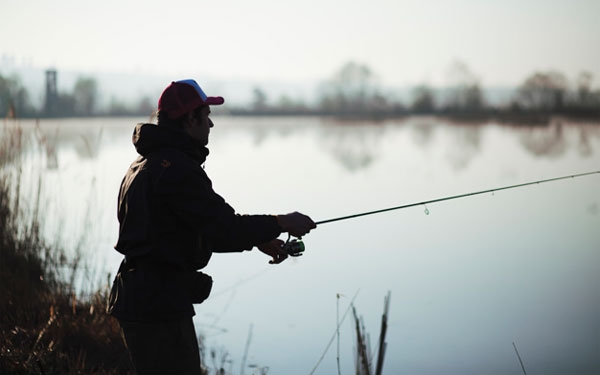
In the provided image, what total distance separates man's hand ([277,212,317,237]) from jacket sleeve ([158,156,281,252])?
0.13 meters

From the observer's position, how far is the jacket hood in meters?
2.44

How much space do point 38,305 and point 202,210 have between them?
8.89 ft

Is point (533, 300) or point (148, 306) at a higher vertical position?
point (148, 306)

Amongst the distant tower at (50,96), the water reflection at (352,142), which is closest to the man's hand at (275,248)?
the distant tower at (50,96)

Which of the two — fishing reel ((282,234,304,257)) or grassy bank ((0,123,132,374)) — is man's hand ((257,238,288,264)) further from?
grassy bank ((0,123,132,374))

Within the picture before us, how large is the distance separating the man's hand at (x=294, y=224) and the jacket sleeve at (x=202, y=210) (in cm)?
13

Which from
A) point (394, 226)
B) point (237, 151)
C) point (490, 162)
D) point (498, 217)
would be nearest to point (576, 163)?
point (490, 162)

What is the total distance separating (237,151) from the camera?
16.3 m

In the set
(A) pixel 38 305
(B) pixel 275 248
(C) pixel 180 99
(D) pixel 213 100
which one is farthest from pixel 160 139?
(A) pixel 38 305

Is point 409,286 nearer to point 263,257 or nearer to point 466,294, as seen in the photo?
point 466,294

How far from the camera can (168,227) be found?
94.3 inches

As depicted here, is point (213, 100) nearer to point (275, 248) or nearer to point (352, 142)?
point (275, 248)

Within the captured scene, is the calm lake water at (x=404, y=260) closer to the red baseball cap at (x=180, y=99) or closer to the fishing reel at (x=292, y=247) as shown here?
the red baseball cap at (x=180, y=99)

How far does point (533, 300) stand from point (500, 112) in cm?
1292
